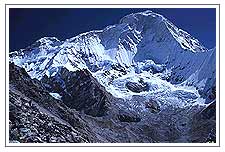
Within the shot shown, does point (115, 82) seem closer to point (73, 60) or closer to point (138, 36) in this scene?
point (73, 60)

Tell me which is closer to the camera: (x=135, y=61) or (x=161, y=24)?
(x=161, y=24)

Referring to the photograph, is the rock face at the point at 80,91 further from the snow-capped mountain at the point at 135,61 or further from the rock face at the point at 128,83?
the snow-capped mountain at the point at 135,61

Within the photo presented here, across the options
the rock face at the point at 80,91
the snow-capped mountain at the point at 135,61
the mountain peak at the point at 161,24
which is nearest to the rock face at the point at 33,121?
the mountain peak at the point at 161,24

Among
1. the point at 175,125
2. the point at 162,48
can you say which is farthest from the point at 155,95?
the point at 162,48

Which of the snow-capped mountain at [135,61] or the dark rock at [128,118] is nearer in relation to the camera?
the dark rock at [128,118]

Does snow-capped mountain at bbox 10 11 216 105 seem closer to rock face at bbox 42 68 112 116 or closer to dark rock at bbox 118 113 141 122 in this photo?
rock face at bbox 42 68 112 116

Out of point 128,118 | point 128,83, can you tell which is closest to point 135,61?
point 128,83

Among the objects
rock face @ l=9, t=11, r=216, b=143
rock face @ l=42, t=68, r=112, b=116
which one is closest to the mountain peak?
rock face @ l=9, t=11, r=216, b=143

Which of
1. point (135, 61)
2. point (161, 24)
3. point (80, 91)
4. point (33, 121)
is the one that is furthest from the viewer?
point (135, 61)

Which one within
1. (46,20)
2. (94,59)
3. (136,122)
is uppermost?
(46,20)

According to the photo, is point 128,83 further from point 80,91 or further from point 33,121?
point 33,121

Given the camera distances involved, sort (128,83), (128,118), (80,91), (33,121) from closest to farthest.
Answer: (33,121)
(128,118)
(80,91)
(128,83)
